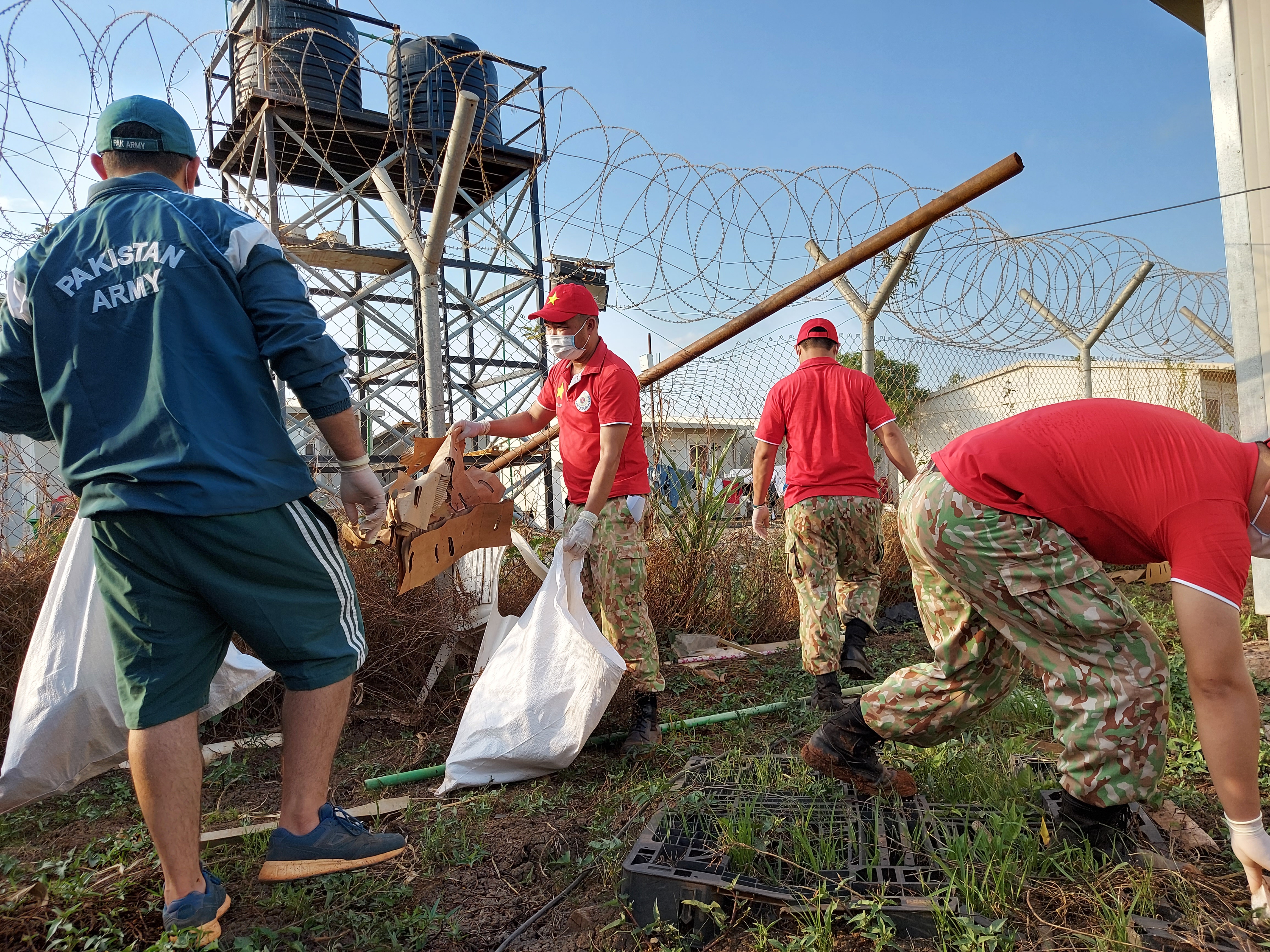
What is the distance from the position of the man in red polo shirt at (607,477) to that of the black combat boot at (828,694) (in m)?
0.73

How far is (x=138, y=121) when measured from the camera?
1.84 m

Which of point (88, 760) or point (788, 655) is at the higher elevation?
point (88, 760)

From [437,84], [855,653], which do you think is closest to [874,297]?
[855,653]

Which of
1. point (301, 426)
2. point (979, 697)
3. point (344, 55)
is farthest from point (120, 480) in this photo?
point (344, 55)

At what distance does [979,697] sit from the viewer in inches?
79.7

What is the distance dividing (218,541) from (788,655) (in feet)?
11.1

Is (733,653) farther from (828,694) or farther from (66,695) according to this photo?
(66,695)

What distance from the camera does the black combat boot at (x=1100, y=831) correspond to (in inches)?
70.1

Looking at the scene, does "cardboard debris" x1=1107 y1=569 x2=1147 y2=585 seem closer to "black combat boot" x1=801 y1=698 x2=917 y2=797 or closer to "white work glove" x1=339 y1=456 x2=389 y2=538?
"black combat boot" x1=801 y1=698 x2=917 y2=797

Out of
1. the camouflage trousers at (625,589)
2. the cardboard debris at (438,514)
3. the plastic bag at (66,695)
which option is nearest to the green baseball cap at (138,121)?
the plastic bag at (66,695)

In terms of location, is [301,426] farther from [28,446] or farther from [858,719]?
[858,719]

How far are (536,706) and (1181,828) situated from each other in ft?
5.85

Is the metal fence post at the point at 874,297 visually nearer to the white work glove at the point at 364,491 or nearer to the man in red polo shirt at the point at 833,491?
the man in red polo shirt at the point at 833,491

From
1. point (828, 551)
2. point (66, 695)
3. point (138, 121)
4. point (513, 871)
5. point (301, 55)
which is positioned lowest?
point (513, 871)
